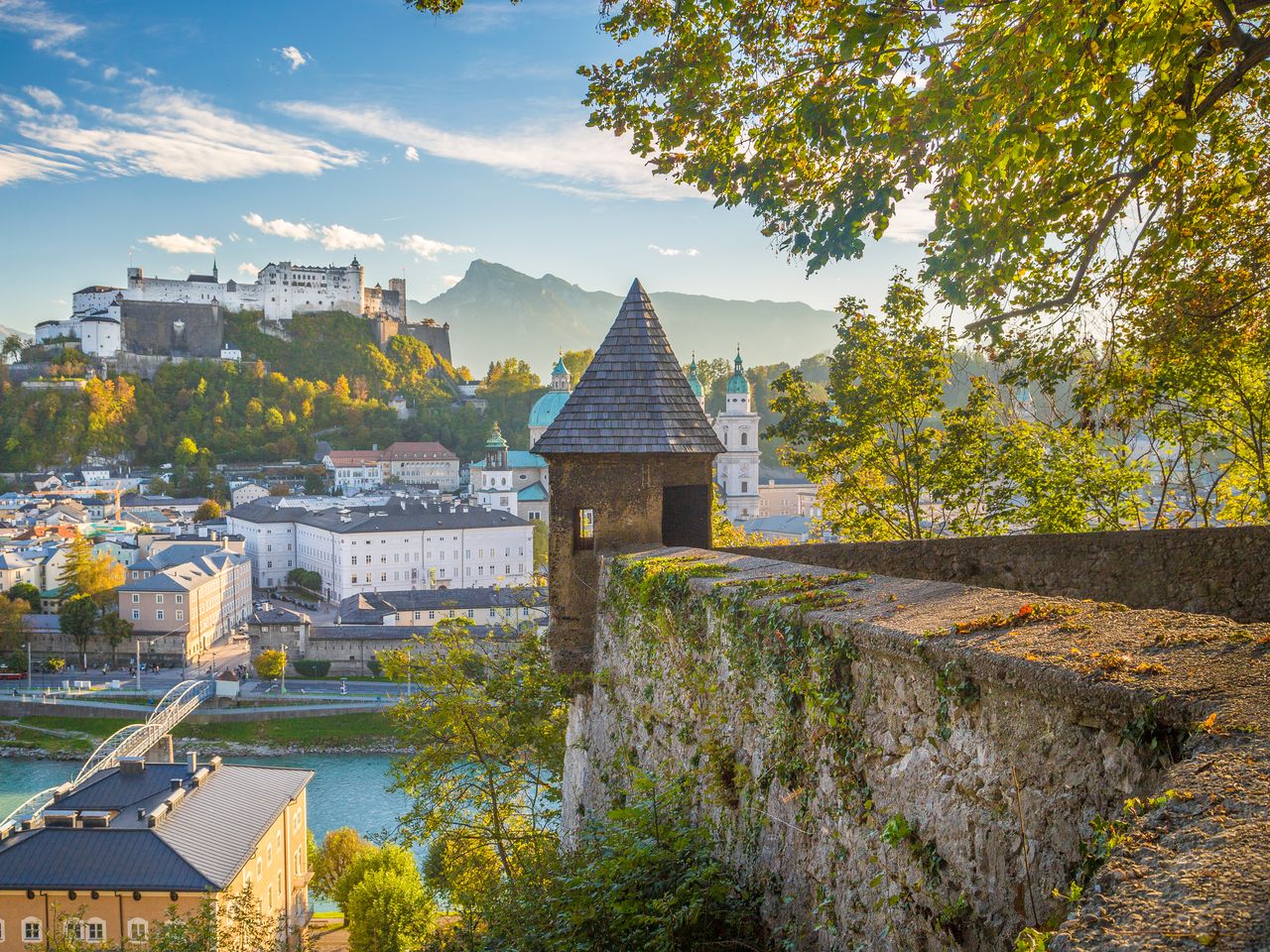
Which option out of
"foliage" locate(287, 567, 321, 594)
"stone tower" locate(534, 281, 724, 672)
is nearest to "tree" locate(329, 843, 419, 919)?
"stone tower" locate(534, 281, 724, 672)

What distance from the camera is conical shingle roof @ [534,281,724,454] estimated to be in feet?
29.4

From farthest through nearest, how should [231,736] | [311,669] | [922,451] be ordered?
[311,669]
[231,736]
[922,451]

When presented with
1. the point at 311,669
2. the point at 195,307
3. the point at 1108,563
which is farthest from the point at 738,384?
the point at 195,307

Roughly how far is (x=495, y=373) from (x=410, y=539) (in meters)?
62.0

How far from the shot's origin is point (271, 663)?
48656mm

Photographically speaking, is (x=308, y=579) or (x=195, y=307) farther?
(x=195, y=307)

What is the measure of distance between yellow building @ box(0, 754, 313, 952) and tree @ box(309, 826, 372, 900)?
1140 mm

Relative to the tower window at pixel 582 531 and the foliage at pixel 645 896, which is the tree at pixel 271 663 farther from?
the foliage at pixel 645 896

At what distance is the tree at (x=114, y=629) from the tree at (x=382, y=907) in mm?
35512

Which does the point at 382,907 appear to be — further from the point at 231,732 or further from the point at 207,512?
the point at 207,512

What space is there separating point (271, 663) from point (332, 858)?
2138cm

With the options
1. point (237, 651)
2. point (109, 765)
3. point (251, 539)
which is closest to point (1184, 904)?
point (109, 765)

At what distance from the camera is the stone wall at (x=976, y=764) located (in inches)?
81.0

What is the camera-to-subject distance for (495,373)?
130500 mm
